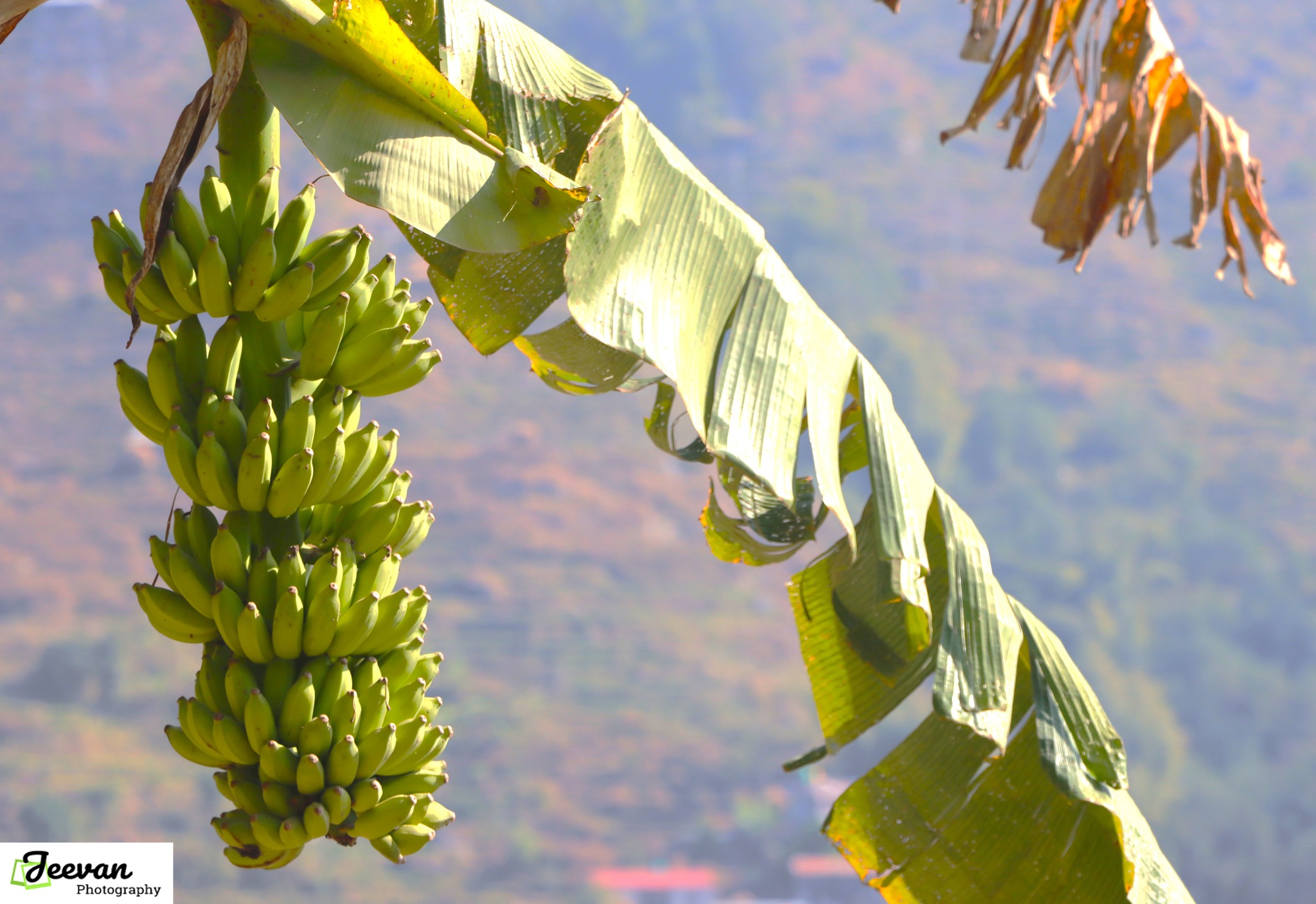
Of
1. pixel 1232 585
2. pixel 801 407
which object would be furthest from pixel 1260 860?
pixel 801 407

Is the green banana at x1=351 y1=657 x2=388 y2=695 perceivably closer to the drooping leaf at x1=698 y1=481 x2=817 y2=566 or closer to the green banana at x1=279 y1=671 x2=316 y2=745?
the green banana at x1=279 y1=671 x2=316 y2=745

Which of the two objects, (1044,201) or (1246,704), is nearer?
(1044,201)

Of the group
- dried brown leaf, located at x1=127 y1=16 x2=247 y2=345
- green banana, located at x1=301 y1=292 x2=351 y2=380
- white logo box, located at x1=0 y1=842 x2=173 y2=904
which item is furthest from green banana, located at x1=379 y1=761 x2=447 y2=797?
white logo box, located at x1=0 y1=842 x2=173 y2=904

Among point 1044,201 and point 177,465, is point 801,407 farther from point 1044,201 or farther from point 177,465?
point 1044,201

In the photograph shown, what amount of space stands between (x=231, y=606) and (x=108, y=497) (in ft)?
114

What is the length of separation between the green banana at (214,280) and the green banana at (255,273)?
11mm

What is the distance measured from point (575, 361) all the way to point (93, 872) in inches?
51.8

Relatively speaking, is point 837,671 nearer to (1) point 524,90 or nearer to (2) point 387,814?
(2) point 387,814

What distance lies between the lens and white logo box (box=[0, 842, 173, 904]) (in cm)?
204

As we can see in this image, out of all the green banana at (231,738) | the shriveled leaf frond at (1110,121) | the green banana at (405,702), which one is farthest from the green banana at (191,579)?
the shriveled leaf frond at (1110,121)

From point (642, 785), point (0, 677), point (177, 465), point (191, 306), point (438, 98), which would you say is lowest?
point (0, 677)

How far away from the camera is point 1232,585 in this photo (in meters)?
36.4

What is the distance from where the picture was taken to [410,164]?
1113 millimetres

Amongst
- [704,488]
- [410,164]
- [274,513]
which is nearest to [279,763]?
[274,513]
